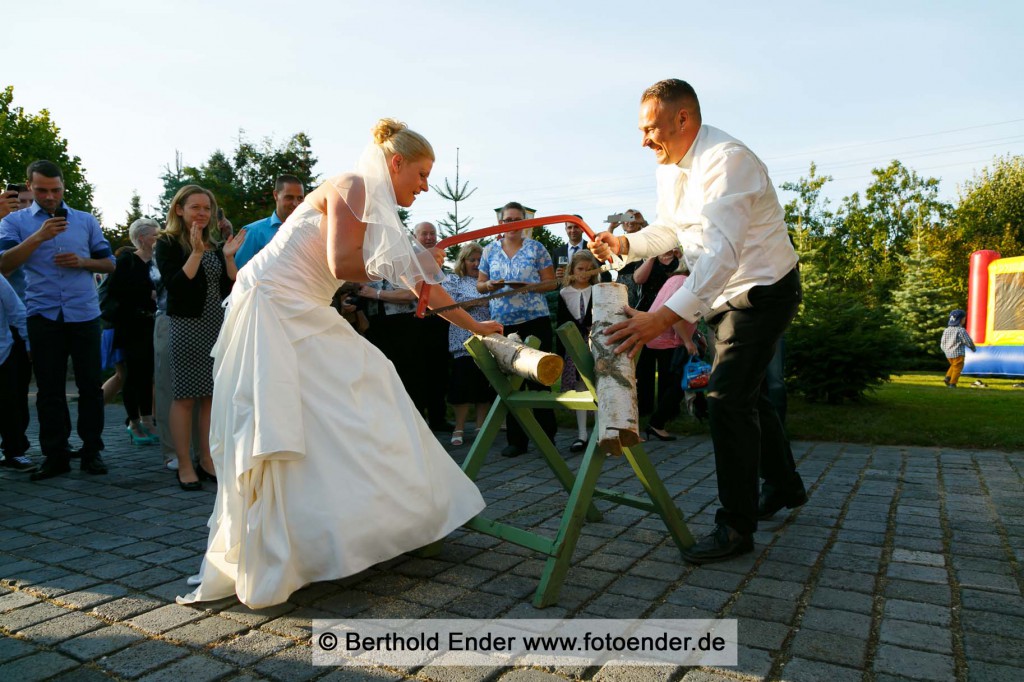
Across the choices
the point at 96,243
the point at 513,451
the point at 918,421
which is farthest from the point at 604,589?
the point at 918,421

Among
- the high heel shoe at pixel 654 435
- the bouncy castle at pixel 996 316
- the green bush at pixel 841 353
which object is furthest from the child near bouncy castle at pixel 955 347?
the high heel shoe at pixel 654 435

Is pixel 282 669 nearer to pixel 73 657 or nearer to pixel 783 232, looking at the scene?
pixel 73 657

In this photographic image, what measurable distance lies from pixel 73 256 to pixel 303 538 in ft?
13.4

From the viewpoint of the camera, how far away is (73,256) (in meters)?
5.68

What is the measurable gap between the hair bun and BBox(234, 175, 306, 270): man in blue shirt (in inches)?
89.4

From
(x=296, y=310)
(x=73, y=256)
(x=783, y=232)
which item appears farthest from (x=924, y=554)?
(x=73, y=256)

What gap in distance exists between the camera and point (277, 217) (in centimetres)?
566

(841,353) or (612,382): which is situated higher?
(612,382)

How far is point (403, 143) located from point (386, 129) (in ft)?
0.55

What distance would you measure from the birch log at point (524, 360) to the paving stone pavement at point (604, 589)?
91 cm

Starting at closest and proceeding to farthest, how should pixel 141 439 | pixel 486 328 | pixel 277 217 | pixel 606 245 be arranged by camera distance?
pixel 606 245 < pixel 486 328 < pixel 277 217 < pixel 141 439

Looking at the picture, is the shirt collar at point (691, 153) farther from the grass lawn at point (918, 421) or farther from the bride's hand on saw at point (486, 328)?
the grass lawn at point (918, 421)

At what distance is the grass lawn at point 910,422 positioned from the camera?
667 centimetres

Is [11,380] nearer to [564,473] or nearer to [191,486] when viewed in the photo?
[191,486]
